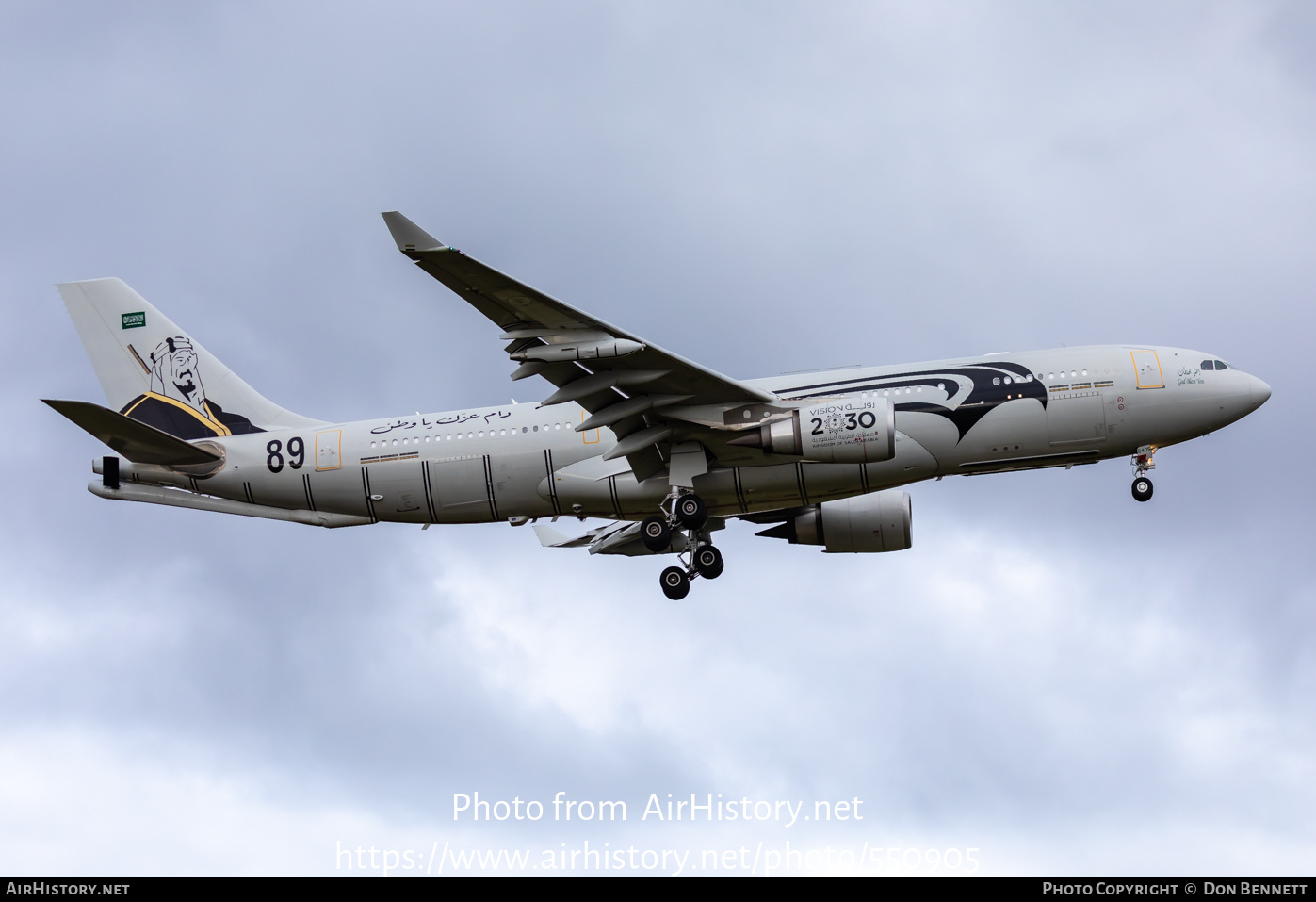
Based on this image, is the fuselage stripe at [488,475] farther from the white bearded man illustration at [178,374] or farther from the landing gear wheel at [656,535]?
the white bearded man illustration at [178,374]

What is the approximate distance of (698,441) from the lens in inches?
1303

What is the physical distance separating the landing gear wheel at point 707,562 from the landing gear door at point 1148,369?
11.8 m

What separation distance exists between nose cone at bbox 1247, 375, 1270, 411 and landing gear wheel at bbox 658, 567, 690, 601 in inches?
602

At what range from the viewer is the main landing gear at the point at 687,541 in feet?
108

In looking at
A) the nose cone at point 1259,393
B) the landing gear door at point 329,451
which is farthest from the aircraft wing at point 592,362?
the nose cone at point 1259,393

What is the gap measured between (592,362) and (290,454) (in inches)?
421

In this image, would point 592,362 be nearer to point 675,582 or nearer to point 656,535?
point 656,535

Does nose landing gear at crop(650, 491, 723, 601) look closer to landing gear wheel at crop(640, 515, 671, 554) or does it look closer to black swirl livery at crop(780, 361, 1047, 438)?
landing gear wheel at crop(640, 515, 671, 554)

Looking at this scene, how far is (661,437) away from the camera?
32.8m

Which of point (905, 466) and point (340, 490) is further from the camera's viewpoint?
point (340, 490)

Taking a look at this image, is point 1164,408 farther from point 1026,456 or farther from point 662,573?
point 662,573

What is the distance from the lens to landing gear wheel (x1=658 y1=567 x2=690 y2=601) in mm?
35031

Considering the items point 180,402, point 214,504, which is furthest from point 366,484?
point 180,402

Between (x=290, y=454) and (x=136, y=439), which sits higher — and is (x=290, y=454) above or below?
below
